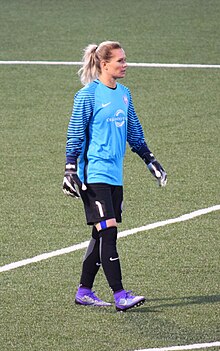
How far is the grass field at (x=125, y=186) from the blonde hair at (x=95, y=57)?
1.70 m

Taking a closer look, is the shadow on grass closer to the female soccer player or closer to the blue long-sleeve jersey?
the female soccer player

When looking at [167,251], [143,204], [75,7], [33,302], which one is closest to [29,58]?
[75,7]

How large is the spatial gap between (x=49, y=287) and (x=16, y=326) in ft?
3.16

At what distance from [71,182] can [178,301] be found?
4.14 feet

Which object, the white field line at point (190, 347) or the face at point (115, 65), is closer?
the white field line at point (190, 347)

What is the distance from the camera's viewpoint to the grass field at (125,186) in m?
9.04

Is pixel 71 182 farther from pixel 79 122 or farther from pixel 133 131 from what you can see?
pixel 133 131

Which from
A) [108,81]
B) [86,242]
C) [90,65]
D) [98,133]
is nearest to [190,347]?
[98,133]

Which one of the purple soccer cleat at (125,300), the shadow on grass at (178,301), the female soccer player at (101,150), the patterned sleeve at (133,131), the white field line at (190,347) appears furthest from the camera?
the patterned sleeve at (133,131)

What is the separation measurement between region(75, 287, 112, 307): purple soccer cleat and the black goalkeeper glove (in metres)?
0.76

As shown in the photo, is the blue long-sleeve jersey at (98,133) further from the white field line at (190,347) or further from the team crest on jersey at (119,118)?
the white field line at (190,347)

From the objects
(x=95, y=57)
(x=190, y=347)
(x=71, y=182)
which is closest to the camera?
(x=190, y=347)

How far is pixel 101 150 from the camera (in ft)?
30.9

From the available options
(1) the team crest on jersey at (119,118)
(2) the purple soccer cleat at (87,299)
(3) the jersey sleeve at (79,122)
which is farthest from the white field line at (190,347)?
(1) the team crest on jersey at (119,118)
